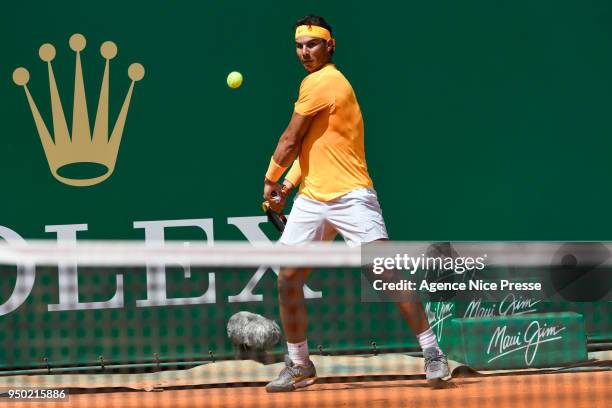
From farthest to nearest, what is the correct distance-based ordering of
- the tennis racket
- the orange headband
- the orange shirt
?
the tennis racket < the orange headband < the orange shirt

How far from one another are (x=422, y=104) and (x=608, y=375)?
1605 millimetres

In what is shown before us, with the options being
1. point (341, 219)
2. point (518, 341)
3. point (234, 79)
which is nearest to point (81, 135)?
point (234, 79)

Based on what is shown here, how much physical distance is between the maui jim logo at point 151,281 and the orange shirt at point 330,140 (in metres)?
1.04

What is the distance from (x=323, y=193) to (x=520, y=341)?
1.43 metres

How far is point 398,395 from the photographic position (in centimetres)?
537

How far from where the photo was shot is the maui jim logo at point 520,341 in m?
6.23

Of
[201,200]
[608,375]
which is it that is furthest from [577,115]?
[201,200]

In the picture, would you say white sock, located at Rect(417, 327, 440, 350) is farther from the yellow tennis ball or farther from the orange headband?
the yellow tennis ball

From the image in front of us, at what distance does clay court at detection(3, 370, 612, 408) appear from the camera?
514 cm

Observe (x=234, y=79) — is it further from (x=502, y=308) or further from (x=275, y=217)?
(x=502, y=308)

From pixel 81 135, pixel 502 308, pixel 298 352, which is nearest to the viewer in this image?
pixel 298 352

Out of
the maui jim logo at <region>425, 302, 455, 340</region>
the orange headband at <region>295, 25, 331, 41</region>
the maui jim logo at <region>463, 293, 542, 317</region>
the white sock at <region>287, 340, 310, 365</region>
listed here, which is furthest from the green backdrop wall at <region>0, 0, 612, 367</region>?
the orange headband at <region>295, 25, 331, 41</region>

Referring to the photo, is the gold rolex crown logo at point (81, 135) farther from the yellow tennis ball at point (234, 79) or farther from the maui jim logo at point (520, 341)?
the maui jim logo at point (520, 341)

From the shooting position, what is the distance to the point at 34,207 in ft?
21.3
